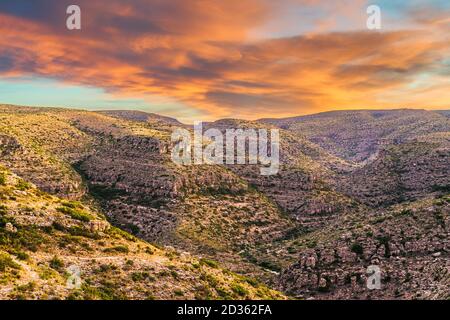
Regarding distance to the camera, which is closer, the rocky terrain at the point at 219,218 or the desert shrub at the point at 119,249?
the rocky terrain at the point at 219,218

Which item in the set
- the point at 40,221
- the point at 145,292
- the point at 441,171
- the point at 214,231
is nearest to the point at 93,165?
the point at 214,231

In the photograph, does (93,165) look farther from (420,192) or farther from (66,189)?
(420,192)

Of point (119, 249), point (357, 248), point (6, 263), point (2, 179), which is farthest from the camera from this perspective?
point (357, 248)

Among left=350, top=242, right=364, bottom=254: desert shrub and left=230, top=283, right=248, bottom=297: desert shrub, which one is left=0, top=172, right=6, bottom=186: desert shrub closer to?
left=230, top=283, right=248, bottom=297: desert shrub

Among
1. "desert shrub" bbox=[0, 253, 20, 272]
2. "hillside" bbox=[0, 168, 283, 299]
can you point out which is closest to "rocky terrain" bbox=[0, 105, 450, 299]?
"hillside" bbox=[0, 168, 283, 299]

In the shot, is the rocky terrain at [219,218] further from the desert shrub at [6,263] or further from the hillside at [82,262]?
the desert shrub at [6,263]

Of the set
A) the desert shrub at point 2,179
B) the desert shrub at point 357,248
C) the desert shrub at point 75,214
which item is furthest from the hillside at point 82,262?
the desert shrub at point 357,248

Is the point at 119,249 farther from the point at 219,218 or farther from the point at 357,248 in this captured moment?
the point at 219,218

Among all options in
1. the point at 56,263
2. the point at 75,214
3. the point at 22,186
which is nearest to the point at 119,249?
the point at 75,214
